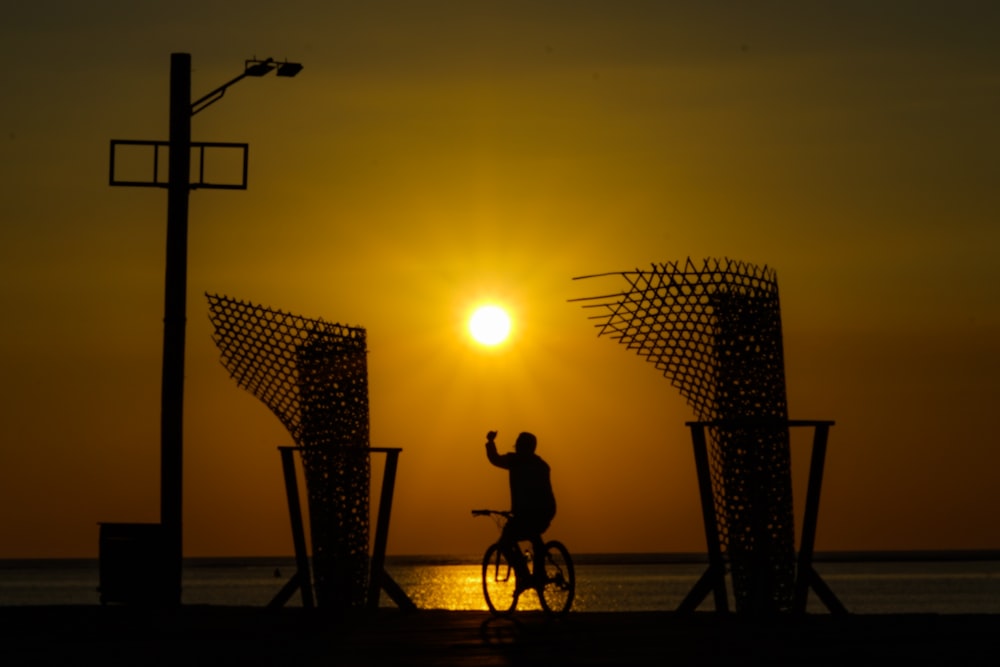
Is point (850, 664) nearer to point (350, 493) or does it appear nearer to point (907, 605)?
point (350, 493)

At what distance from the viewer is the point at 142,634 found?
17656 millimetres

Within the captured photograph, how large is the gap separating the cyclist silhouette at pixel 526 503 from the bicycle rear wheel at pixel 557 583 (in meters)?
0.18

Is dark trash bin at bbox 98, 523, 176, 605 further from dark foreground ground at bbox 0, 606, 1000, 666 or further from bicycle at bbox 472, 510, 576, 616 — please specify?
bicycle at bbox 472, 510, 576, 616

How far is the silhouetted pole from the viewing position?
2302cm

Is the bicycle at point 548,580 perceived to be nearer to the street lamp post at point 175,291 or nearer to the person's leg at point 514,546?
the person's leg at point 514,546

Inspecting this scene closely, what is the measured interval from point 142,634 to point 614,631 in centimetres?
434

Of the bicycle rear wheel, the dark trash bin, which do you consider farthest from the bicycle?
the dark trash bin

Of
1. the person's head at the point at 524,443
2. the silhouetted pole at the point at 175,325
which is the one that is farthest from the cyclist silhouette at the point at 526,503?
the silhouetted pole at the point at 175,325

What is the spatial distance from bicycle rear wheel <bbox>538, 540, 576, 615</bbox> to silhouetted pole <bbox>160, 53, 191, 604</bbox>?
187 inches

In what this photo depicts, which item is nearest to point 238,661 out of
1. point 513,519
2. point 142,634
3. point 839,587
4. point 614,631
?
point 142,634

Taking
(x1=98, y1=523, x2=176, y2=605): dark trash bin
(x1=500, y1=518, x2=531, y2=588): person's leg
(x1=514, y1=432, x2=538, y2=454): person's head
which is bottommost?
(x1=98, y1=523, x2=176, y2=605): dark trash bin

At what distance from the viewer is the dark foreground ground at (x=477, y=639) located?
14.8 meters

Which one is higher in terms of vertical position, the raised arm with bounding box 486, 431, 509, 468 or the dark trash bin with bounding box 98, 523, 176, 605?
the raised arm with bounding box 486, 431, 509, 468

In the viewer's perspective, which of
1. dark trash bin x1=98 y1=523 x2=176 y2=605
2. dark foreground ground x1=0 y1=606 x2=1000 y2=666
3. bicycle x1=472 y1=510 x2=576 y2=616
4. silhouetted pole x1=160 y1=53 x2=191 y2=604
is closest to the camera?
dark foreground ground x1=0 y1=606 x2=1000 y2=666
